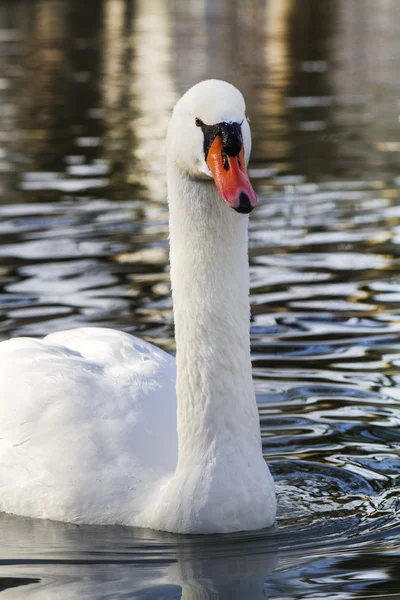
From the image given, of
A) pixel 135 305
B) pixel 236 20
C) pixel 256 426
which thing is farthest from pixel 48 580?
pixel 236 20

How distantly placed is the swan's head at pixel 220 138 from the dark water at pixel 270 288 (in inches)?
59.5

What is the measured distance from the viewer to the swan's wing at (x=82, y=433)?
5.82 metres

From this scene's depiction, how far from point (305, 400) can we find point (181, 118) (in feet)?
9.02

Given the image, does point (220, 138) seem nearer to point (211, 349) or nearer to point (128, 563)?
point (211, 349)

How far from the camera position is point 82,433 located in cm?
596

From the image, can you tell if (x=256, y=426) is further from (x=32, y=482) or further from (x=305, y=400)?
(x=305, y=400)

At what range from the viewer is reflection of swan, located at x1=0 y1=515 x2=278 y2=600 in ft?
16.9

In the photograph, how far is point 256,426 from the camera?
5.65 meters

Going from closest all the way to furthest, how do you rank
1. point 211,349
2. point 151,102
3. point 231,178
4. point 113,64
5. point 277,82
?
point 231,178 → point 211,349 → point 151,102 → point 277,82 → point 113,64

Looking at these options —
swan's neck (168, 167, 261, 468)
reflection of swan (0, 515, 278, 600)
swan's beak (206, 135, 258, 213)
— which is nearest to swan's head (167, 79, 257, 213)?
swan's beak (206, 135, 258, 213)

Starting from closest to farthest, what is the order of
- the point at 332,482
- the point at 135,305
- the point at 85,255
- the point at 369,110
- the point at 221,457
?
the point at 221,457
the point at 332,482
the point at 135,305
the point at 85,255
the point at 369,110

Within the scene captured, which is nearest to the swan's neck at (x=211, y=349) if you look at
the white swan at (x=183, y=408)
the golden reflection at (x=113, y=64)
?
the white swan at (x=183, y=408)

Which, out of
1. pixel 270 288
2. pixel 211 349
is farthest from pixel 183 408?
pixel 270 288

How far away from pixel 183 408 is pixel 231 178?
1.16 metres
